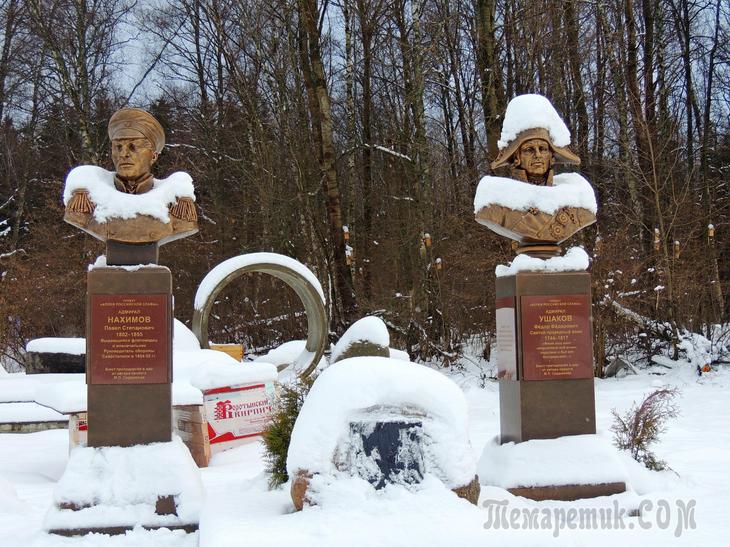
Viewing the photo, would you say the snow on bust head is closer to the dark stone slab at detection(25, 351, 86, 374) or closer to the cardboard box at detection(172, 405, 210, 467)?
the cardboard box at detection(172, 405, 210, 467)

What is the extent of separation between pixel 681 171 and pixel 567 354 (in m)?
16.8

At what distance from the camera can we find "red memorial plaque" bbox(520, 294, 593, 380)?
634cm

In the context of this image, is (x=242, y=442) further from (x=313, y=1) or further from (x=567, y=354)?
(x=313, y=1)

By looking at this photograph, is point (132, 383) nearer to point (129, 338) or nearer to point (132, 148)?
point (129, 338)

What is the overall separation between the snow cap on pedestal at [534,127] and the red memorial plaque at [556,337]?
4.09 feet

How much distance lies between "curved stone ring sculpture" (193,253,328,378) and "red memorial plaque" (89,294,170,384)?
4.79 metres

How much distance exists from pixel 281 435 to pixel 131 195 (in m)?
2.18

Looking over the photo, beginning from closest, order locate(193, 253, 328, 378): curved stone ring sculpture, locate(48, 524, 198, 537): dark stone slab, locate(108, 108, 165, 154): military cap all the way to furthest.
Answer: locate(48, 524, 198, 537): dark stone slab
locate(108, 108, 165, 154): military cap
locate(193, 253, 328, 378): curved stone ring sculpture

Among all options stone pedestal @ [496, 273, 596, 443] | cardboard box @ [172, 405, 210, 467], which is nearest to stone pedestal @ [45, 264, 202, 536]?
cardboard box @ [172, 405, 210, 467]

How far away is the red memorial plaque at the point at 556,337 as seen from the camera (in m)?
6.34

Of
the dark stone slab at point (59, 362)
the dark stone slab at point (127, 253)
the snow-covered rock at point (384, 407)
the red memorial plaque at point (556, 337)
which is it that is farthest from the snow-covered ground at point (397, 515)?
the dark stone slab at point (59, 362)

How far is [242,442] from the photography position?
925cm

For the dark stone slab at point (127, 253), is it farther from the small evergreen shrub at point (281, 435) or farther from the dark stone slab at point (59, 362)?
the dark stone slab at point (59, 362)

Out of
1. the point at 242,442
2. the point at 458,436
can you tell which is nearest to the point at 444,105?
the point at 242,442
